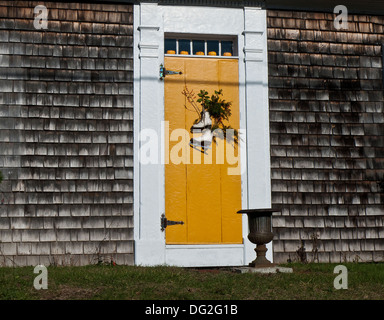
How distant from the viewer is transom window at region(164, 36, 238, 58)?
9094 mm

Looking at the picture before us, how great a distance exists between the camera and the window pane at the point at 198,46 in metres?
9.16

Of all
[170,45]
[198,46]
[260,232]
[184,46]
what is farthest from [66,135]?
[260,232]

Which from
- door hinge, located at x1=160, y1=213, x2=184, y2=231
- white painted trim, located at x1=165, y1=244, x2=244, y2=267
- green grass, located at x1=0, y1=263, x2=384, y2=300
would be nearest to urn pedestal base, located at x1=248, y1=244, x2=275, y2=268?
green grass, located at x1=0, y1=263, x2=384, y2=300

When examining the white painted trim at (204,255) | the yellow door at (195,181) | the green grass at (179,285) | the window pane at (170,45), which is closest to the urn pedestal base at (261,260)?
the green grass at (179,285)

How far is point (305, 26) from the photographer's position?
924cm

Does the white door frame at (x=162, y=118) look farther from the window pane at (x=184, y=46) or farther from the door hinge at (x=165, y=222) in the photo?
the window pane at (x=184, y=46)

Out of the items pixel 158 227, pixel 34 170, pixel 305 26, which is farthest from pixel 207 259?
pixel 305 26

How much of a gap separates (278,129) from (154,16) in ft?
8.92

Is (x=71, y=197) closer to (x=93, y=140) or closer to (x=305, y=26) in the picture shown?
(x=93, y=140)

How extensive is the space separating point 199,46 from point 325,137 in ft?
8.50

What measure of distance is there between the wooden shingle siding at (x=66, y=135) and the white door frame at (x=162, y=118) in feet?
0.58

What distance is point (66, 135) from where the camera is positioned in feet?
27.4

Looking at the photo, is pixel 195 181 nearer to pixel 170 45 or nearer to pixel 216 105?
pixel 216 105

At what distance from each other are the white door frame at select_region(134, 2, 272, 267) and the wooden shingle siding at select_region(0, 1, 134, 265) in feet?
0.58
